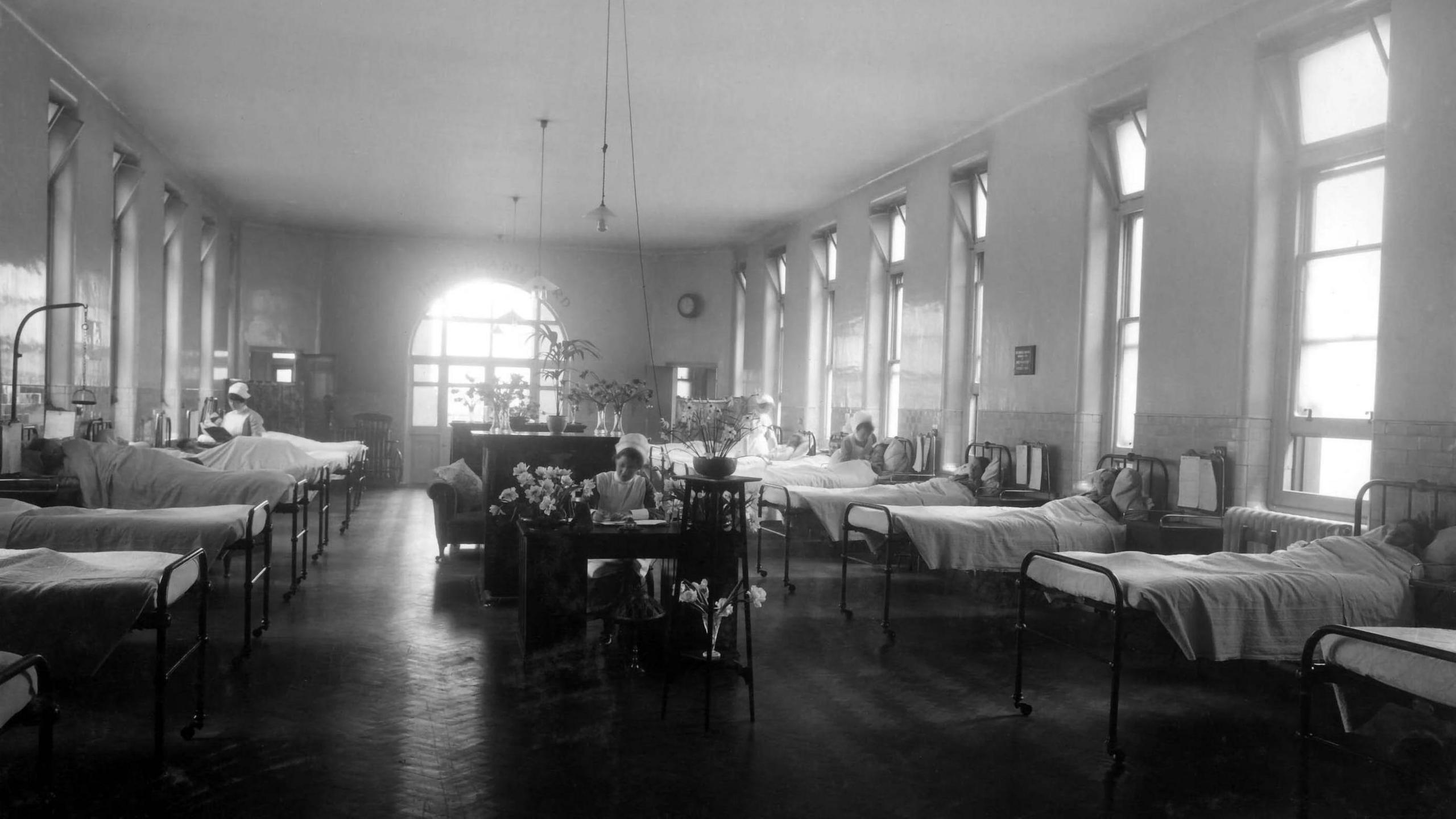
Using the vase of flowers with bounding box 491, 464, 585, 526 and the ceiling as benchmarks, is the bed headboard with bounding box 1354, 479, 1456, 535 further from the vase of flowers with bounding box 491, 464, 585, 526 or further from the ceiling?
the vase of flowers with bounding box 491, 464, 585, 526

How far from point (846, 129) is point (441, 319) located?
32.5 feet

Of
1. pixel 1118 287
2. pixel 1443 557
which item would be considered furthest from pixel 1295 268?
pixel 1443 557

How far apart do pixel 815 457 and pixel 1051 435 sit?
3.71 metres

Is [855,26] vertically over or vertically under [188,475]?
over

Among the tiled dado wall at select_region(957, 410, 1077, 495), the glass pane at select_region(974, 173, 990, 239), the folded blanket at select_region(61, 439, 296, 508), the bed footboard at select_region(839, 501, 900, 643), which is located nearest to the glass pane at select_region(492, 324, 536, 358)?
the glass pane at select_region(974, 173, 990, 239)

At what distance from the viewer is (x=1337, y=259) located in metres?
6.68

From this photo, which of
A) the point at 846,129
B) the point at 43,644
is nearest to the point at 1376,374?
the point at 846,129

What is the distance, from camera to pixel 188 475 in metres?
7.14

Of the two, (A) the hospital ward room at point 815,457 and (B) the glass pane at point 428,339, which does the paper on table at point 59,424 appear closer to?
(A) the hospital ward room at point 815,457

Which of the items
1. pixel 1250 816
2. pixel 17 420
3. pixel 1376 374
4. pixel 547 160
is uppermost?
pixel 547 160

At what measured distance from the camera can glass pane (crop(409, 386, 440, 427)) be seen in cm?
1755

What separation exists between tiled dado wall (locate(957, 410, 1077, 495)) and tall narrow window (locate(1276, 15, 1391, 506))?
2021mm

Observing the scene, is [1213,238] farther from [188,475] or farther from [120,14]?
[120,14]

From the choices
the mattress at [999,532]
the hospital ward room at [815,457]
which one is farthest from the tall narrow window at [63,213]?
the mattress at [999,532]
